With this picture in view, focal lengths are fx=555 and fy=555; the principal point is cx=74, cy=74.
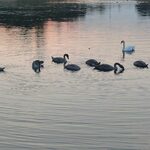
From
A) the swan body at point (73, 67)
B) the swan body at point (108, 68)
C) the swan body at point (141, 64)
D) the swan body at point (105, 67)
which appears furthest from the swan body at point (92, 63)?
the swan body at point (141, 64)

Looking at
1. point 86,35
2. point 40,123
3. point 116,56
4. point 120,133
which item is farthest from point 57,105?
point 86,35

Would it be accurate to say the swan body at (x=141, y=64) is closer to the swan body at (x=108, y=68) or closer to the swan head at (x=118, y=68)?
the swan head at (x=118, y=68)

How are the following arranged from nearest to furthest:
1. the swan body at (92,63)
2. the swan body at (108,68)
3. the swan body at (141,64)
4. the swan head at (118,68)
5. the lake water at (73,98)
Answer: the lake water at (73,98)
the swan head at (118,68)
the swan body at (108,68)
the swan body at (141,64)
the swan body at (92,63)

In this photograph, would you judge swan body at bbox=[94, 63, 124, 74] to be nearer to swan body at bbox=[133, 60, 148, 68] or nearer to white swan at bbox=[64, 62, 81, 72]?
white swan at bbox=[64, 62, 81, 72]

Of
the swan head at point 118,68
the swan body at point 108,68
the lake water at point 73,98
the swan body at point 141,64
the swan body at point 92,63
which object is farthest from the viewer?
the swan body at point 92,63

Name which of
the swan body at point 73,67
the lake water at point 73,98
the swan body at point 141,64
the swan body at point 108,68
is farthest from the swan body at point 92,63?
the swan body at point 141,64

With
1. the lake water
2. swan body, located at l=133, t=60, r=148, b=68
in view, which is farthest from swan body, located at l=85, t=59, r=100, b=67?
swan body, located at l=133, t=60, r=148, b=68

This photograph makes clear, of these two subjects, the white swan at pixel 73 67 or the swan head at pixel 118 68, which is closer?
the swan head at pixel 118 68

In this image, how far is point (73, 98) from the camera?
92.1 feet

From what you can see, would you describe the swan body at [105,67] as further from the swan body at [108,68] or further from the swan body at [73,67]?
the swan body at [73,67]

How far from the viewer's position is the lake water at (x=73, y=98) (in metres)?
21.2

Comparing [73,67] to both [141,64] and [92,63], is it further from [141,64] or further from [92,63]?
[141,64]

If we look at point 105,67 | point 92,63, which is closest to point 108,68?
point 105,67

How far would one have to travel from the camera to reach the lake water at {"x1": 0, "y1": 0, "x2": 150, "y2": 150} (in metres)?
21.2
